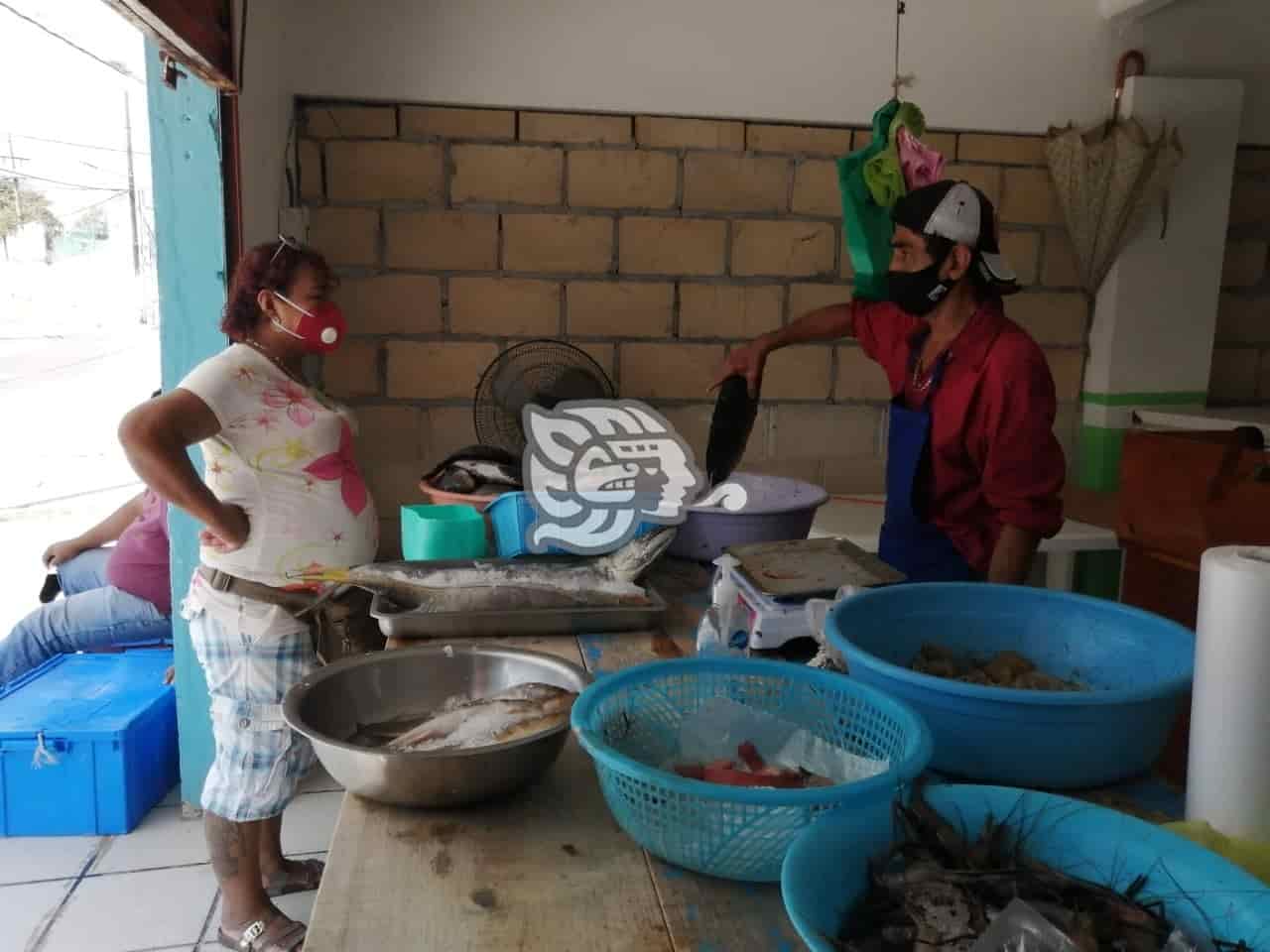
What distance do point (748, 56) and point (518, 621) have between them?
238cm

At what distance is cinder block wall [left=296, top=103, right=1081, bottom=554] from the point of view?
10.5 ft

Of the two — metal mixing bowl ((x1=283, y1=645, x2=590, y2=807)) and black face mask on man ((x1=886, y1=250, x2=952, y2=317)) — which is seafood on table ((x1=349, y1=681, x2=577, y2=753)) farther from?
black face mask on man ((x1=886, y1=250, x2=952, y2=317))

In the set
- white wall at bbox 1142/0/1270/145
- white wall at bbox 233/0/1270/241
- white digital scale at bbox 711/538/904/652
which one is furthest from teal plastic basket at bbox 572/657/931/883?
white wall at bbox 1142/0/1270/145

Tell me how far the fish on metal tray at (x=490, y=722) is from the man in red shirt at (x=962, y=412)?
115 cm

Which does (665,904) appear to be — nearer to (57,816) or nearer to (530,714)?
(530,714)

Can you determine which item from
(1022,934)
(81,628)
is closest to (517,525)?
(1022,934)

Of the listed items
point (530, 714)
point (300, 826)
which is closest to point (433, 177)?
point (300, 826)

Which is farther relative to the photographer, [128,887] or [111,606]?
[111,606]

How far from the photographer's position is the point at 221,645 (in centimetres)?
214

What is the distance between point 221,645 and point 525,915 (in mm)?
1464

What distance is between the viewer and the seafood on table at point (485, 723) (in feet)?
3.67

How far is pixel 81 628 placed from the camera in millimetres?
3080

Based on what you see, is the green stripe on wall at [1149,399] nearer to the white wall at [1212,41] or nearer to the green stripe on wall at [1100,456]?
the green stripe on wall at [1100,456]

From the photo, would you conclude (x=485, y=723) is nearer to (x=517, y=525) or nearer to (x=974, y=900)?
(x=974, y=900)
